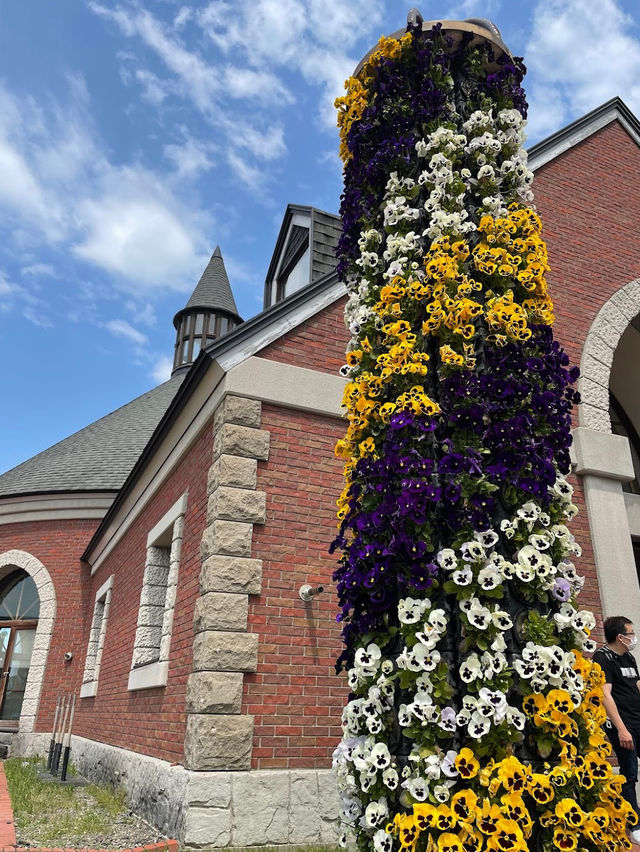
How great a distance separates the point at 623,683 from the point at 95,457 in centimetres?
1476

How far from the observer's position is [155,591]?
858 cm

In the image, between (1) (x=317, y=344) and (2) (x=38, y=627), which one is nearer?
(1) (x=317, y=344)

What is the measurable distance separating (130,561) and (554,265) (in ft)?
24.8

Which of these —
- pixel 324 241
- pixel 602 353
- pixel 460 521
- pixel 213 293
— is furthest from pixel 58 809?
pixel 213 293

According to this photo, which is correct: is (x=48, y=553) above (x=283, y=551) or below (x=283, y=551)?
above

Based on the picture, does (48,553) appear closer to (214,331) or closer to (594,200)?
(214,331)

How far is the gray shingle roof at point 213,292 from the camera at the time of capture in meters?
24.9

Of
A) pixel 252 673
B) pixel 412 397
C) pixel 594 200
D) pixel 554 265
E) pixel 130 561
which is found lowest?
pixel 252 673

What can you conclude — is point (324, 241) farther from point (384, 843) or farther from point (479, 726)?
point (384, 843)

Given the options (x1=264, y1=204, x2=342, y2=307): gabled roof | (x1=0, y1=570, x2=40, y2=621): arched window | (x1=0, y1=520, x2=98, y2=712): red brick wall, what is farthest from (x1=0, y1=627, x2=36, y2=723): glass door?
(x1=264, y1=204, x2=342, y2=307): gabled roof

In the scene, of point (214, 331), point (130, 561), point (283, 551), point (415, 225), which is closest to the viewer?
point (415, 225)

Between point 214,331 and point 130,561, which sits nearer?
point 130,561

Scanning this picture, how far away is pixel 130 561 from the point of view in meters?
10.5

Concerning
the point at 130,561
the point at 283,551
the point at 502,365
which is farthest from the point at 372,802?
the point at 130,561
